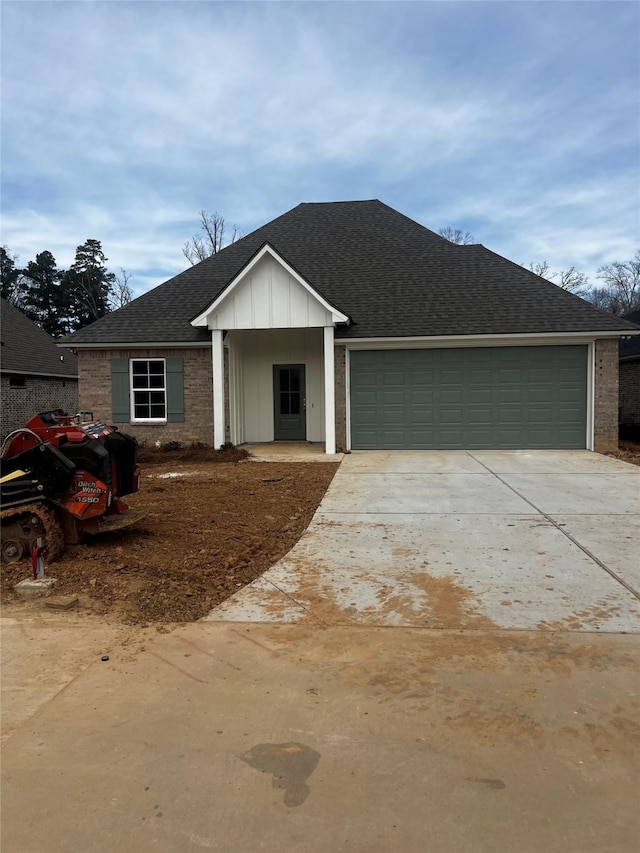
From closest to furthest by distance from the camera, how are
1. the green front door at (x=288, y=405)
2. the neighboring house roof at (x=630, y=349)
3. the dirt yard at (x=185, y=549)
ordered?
1. the dirt yard at (x=185, y=549)
2. the green front door at (x=288, y=405)
3. the neighboring house roof at (x=630, y=349)

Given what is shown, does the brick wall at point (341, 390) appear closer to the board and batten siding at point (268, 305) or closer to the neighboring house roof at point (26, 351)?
the board and batten siding at point (268, 305)

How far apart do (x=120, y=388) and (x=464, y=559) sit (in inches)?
490

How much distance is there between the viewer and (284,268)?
14.5m

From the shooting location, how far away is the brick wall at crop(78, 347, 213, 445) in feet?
52.5

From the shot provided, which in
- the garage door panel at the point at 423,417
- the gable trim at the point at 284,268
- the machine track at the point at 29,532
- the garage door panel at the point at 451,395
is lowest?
the machine track at the point at 29,532

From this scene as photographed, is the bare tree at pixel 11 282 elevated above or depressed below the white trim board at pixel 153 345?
above

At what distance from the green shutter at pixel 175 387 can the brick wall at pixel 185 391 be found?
0.11 metres

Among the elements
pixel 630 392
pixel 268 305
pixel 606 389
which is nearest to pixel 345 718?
pixel 268 305

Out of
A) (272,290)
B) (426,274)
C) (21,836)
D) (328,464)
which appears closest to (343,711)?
(21,836)

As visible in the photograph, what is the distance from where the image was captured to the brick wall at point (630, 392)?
21.2 m

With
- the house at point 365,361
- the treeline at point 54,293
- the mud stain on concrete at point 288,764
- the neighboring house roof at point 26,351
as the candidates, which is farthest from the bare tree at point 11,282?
the mud stain on concrete at point 288,764

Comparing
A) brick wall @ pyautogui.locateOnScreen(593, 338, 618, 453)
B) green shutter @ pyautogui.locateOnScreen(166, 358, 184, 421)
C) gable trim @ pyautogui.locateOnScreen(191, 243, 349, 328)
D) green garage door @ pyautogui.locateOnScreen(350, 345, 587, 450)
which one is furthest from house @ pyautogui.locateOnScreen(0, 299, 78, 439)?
brick wall @ pyautogui.locateOnScreen(593, 338, 618, 453)

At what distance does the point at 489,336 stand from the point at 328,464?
514cm

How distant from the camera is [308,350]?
671 inches
